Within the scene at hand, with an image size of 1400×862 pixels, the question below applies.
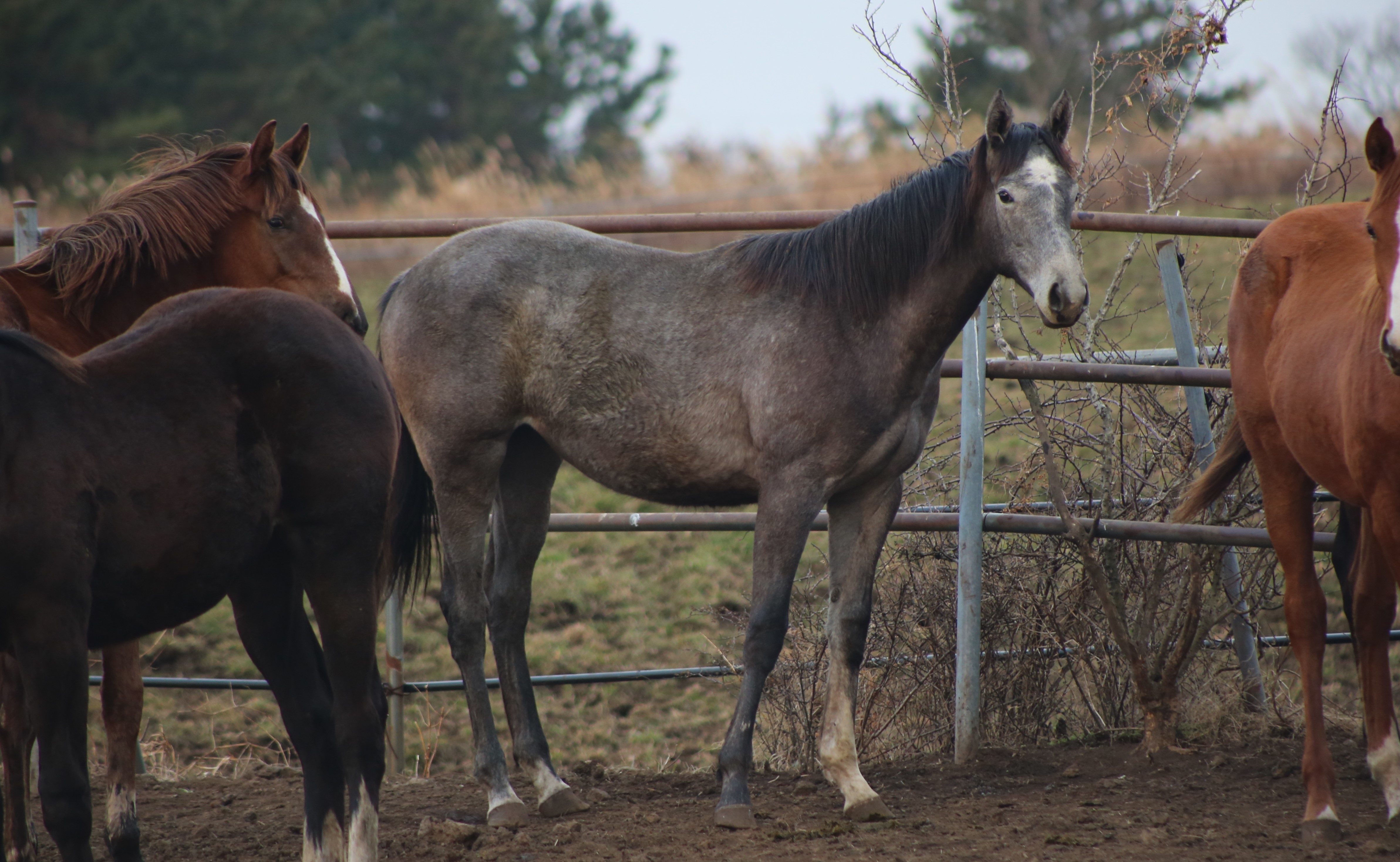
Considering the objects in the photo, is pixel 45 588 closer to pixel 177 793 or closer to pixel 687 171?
pixel 177 793

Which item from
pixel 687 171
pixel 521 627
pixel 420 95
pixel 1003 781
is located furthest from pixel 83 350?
pixel 420 95

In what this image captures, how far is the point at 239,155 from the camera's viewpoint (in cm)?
394

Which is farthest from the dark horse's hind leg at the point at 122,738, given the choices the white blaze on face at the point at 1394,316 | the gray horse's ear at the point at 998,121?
the white blaze on face at the point at 1394,316

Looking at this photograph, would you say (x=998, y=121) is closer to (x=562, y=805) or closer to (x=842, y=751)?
(x=842, y=751)

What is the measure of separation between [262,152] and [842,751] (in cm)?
263

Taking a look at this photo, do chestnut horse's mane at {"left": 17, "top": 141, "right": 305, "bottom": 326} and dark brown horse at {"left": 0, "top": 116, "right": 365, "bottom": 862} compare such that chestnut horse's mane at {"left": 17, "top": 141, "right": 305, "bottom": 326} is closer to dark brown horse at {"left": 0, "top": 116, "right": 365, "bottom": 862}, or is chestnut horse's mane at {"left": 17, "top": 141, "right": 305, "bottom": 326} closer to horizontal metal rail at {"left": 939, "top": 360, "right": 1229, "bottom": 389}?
dark brown horse at {"left": 0, "top": 116, "right": 365, "bottom": 862}

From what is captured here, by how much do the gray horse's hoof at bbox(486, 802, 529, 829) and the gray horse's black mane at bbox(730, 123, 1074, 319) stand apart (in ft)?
5.99

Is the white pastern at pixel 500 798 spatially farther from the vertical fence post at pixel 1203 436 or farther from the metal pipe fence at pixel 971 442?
the vertical fence post at pixel 1203 436

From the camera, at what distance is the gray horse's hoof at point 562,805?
3.88 m

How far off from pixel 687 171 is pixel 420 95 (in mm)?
8175

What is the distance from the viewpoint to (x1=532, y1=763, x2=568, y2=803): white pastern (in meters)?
3.90

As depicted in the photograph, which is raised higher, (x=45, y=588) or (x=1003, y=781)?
(x=45, y=588)

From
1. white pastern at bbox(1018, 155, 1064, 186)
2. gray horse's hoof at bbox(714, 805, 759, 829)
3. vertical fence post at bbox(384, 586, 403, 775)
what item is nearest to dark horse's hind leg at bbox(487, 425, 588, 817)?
vertical fence post at bbox(384, 586, 403, 775)

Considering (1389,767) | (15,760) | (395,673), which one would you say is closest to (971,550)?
(1389,767)
